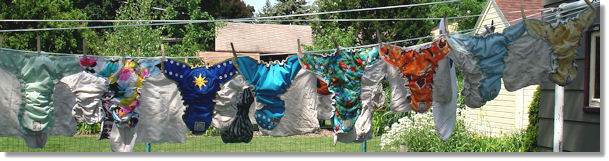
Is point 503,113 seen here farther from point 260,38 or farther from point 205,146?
point 260,38

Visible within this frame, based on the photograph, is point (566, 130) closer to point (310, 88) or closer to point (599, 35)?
point (599, 35)

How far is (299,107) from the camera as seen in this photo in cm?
412

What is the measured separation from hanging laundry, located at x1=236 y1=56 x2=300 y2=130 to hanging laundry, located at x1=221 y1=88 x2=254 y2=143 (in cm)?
11

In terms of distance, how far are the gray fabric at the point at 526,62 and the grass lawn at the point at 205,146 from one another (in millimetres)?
4183

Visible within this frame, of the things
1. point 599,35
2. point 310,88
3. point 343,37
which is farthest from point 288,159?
point 343,37

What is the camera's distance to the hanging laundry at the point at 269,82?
397 centimetres

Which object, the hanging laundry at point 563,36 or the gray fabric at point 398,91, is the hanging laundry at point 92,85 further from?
the hanging laundry at point 563,36

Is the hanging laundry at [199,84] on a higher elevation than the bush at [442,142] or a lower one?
higher

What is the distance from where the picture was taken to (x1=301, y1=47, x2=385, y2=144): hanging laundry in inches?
154

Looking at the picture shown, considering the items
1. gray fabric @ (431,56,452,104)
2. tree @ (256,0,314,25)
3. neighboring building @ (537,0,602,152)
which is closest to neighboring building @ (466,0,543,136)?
neighboring building @ (537,0,602,152)

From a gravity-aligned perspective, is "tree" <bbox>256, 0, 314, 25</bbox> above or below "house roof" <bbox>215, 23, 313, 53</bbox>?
above

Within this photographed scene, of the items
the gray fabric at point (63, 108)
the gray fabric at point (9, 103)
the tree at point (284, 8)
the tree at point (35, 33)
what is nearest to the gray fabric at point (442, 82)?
the gray fabric at point (63, 108)

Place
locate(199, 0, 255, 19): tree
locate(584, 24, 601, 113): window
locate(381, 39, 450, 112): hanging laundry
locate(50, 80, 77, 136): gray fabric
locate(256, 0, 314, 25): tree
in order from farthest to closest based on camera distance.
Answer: locate(256, 0, 314, 25): tree, locate(199, 0, 255, 19): tree, locate(584, 24, 601, 113): window, locate(50, 80, 77, 136): gray fabric, locate(381, 39, 450, 112): hanging laundry

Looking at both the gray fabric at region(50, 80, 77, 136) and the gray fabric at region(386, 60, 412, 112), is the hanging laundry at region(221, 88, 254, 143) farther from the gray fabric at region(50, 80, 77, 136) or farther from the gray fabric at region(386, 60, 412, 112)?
the gray fabric at region(50, 80, 77, 136)
